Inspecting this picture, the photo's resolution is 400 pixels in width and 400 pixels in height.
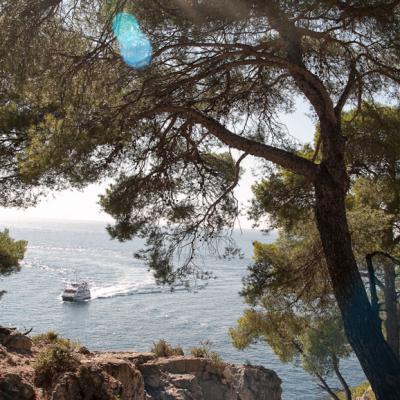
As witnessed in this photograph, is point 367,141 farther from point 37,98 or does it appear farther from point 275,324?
point 275,324

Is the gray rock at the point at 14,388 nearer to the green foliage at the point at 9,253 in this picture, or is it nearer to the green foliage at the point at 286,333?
the green foliage at the point at 286,333

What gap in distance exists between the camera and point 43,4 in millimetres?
4926

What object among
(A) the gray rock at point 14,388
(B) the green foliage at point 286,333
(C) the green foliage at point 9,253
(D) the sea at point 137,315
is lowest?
(D) the sea at point 137,315

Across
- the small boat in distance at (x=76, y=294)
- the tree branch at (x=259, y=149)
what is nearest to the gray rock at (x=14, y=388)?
the tree branch at (x=259, y=149)

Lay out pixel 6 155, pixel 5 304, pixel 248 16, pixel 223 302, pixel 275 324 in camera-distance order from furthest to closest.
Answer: pixel 223 302 < pixel 5 304 < pixel 275 324 < pixel 6 155 < pixel 248 16

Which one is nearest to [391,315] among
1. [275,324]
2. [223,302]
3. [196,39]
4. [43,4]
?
[275,324]

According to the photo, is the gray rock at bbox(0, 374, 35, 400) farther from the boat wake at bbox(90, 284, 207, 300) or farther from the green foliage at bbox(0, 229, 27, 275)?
the boat wake at bbox(90, 284, 207, 300)

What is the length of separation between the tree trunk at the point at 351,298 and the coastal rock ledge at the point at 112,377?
2.83 meters

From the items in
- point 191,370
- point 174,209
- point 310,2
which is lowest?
point 191,370

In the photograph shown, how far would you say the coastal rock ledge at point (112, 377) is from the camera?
5.25 m

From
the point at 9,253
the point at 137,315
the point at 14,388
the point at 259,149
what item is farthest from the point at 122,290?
the point at 259,149

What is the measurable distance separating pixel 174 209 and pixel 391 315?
847 centimetres

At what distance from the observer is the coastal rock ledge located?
207 inches

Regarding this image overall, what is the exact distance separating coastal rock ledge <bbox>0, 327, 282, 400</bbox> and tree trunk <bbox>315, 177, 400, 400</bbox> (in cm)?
283
